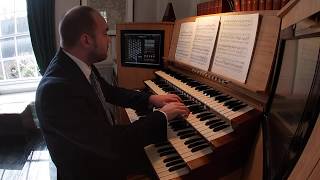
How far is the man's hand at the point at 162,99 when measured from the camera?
1.87 m

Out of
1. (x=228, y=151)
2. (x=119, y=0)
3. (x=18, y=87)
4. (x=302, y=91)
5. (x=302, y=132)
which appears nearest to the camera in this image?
(x=302, y=132)

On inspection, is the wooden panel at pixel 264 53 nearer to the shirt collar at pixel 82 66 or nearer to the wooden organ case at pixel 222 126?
the wooden organ case at pixel 222 126

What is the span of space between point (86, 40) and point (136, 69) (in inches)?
62.3

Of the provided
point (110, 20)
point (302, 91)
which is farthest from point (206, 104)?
point (110, 20)

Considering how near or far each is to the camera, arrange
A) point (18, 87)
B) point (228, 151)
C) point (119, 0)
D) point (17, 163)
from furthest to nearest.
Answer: point (18, 87)
point (119, 0)
point (17, 163)
point (228, 151)

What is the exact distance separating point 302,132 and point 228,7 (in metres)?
1.67

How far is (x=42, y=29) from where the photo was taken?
394 cm

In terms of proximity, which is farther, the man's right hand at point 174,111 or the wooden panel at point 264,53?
the man's right hand at point 174,111

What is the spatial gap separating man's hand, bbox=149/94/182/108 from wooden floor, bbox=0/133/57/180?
1.47m

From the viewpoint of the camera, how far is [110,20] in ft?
13.2

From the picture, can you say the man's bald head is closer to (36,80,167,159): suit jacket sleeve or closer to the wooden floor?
(36,80,167,159): suit jacket sleeve

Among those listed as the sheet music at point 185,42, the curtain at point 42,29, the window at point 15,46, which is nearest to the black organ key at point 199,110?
the sheet music at point 185,42

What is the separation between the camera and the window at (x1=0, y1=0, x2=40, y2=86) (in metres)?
4.11

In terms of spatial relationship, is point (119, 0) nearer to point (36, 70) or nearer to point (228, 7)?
point (36, 70)
